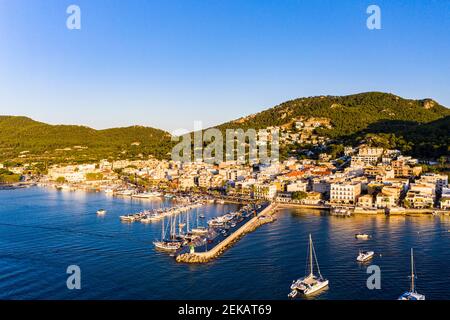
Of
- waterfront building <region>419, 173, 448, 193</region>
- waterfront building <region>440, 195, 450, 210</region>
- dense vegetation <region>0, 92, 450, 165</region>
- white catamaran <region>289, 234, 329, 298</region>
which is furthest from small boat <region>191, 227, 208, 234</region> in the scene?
dense vegetation <region>0, 92, 450, 165</region>

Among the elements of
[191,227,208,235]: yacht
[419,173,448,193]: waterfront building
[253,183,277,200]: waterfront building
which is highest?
[419,173,448,193]: waterfront building

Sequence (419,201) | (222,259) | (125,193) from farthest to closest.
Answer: (125,193) < (419,201) < (222,259)

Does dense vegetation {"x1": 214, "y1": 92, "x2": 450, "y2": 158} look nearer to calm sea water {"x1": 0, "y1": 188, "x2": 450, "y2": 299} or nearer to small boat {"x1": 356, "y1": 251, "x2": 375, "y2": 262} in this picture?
calm sea water {"x1": 0, "y1": 188, "x2": 450, "y2": 299}

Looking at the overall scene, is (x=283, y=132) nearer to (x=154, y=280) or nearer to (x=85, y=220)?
(x=85, y=220)

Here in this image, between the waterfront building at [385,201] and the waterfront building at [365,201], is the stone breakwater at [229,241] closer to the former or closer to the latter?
the waterfront building at [365,201]
